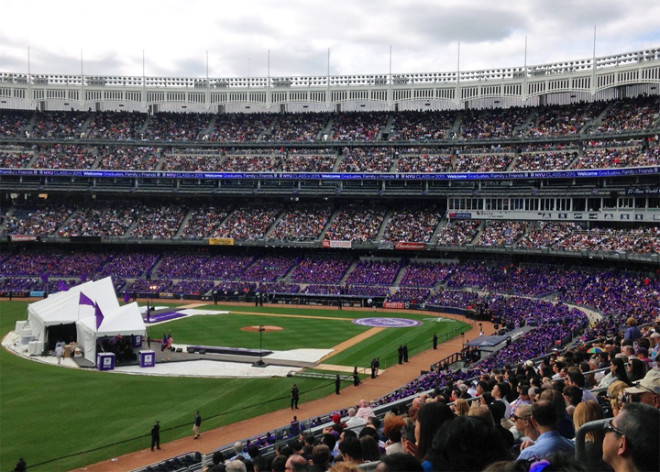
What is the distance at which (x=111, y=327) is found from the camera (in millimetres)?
35219

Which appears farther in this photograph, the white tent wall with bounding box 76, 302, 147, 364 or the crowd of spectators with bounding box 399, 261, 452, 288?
the crowd of spectators with bounding box 399, 261, 452, 288

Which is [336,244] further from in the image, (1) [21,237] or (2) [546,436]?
(2) [546,436]

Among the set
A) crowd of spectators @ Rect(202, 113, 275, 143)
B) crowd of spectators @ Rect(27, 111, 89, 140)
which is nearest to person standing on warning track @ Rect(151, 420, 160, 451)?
crowd of spectators @ Rect(202, 113, 275, 143)

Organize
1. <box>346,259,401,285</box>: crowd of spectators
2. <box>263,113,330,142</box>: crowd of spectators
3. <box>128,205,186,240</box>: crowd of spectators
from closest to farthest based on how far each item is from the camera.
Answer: <box>346,259,401,285</box>: crowd of spectators < <box>128,205,186,240</box>: crowd of spectators < <box>263,113,330,142</box>: crowd of spectators

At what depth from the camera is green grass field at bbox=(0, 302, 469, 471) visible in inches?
899

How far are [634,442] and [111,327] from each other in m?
34.2

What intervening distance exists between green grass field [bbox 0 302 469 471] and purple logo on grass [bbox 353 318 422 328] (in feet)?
14.2

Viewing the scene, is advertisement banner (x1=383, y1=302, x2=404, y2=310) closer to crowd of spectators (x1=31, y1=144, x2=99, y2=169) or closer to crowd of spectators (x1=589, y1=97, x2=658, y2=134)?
crowd of spectators (x1=589, y1=97, x2=658, y2=134)

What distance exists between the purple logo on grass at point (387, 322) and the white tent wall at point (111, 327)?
20.3m

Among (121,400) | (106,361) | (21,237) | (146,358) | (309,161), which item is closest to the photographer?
(121,400)

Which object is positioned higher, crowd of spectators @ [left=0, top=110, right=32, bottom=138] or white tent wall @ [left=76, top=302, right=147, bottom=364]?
crowd of spectators @ [left=0, top=110, right=32, bottom=138]

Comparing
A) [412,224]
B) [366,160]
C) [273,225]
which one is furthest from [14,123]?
[412,224]

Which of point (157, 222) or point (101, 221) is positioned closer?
point (157, 222)

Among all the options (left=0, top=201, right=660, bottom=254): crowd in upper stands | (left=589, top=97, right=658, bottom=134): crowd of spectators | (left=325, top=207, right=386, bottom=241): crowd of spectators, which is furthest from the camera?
(left=325, top=207, right=386, bottom=241): crowd of spectators
